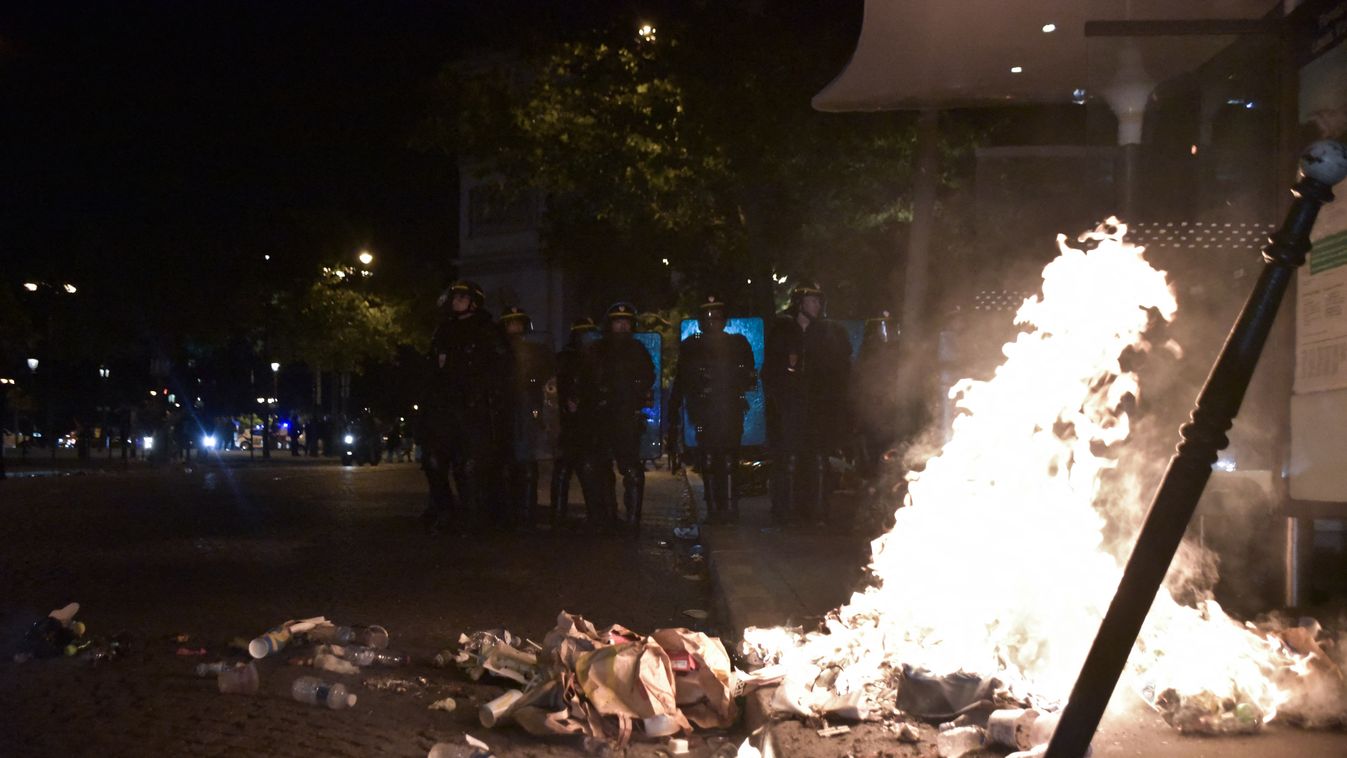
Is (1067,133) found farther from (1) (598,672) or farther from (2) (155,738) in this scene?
(2) (155,738)

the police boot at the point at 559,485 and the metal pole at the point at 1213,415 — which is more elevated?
the metal pole at the point at 1213,415

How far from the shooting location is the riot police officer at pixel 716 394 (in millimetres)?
12516

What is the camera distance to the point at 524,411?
1292 cm

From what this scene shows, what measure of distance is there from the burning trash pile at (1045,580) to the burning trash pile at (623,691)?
272mm

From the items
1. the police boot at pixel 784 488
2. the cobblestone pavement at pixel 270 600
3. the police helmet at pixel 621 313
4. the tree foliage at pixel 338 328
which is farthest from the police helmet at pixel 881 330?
the tree foliage at pixel 338 328

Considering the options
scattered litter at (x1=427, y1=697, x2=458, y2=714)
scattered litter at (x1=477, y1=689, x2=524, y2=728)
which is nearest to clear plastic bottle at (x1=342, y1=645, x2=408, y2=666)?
scattered litter at (x1=427, y1=697, x2=458, y2=714)

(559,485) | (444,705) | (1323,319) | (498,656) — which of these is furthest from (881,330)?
(444,705)

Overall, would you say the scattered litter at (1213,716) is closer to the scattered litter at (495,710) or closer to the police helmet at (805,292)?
the scattered litter at (495,710)

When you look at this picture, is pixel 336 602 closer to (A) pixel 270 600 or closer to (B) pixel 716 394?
(A) pixel 270 600

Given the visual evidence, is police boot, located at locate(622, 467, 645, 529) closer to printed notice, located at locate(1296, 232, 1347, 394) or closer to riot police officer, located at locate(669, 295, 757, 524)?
riot police officer, located at locate(669, 295, 757, 524)

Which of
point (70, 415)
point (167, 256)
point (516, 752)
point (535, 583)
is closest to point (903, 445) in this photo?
point (535, 583)

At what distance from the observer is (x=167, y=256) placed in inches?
1465

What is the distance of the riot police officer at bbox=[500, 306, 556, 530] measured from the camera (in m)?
12.9

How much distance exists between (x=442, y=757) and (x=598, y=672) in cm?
77
